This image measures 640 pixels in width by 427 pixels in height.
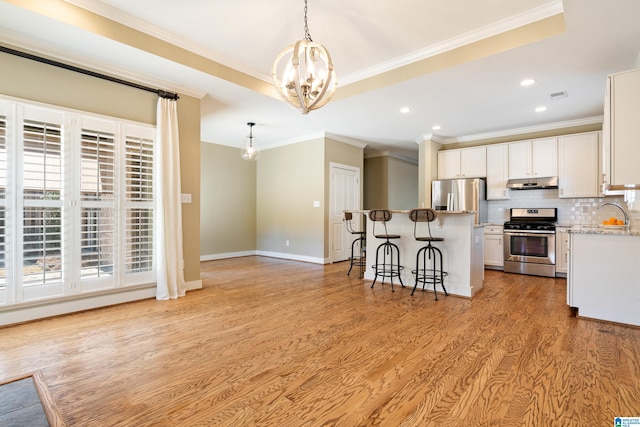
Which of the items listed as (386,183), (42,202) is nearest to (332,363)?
(42,202)

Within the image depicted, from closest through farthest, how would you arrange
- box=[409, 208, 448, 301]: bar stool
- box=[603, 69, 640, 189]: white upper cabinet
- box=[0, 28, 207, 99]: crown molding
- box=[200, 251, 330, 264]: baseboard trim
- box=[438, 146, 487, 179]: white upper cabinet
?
box=[603, 69, 640, 189]: white upper cabinet, box=[0, 28, 207, 99]: crown molding, box=[409, 208, 448, 301]: bar stool, box=[438, 146, 487, 179]: white upper cabinet, box=[200, 251, 330, 264]: baseboard trim

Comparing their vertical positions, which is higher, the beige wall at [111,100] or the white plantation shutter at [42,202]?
the beige wall at [111,100]

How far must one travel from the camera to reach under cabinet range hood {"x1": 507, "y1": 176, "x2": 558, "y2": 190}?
562cm

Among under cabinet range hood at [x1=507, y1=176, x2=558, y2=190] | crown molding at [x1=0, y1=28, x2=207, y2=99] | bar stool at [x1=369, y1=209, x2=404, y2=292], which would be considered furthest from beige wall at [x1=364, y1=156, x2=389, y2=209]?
crown molding at [x1=0, y1=28, x2=207, y2=99]

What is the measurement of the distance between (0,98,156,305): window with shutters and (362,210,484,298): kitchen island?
347 cm

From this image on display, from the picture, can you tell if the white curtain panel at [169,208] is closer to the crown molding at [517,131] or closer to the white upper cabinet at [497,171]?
the crown molding at [517,131]

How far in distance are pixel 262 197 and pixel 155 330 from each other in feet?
17.6

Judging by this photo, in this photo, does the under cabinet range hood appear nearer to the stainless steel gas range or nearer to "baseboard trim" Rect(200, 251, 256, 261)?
the stainless steel gas range

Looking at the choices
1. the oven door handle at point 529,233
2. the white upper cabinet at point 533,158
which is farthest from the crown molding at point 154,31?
the oven door handle at point 529,233

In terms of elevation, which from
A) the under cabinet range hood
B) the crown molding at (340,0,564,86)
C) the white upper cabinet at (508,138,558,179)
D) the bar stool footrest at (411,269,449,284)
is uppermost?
the crown molding at (340,0,564,86)

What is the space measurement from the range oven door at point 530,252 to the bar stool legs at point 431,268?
2.24 m

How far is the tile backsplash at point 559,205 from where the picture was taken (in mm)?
5480

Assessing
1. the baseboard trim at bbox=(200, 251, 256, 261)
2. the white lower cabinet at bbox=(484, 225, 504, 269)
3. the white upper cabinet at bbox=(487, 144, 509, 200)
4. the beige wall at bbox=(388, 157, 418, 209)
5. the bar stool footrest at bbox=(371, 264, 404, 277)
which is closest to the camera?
the bar stool footrest at bbox=(371, 264, 404, 277)

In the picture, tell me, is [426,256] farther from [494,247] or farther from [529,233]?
[529,233]
